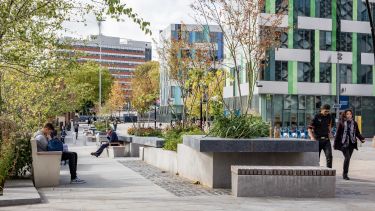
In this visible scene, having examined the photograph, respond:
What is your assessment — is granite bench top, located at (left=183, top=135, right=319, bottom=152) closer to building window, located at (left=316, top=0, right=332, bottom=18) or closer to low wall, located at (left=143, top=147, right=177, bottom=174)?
Result: low wall, located at (left=143, top=147, right=177, bottom=174)

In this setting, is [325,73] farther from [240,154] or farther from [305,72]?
[240,154]

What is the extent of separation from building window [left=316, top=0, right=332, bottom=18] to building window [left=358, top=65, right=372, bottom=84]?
5968mm

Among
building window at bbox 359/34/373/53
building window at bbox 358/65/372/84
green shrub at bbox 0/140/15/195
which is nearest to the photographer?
green shrub at bbox 0/140/15/195

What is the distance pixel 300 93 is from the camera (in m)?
52.5

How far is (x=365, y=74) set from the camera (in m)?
55.2

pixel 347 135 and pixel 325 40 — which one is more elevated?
pixel 325 40

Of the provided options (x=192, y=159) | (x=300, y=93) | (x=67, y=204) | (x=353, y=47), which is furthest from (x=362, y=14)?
(x=67, y=204)

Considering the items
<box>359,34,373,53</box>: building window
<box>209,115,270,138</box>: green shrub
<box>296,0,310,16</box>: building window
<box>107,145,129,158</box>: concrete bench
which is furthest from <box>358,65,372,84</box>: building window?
<box>209,115,270,138</box>: green shrub

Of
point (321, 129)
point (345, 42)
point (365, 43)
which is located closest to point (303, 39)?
point (345, 42)

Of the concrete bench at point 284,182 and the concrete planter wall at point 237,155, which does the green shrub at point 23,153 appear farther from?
the concrete bench at point 284,182

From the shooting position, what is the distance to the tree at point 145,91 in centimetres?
4234

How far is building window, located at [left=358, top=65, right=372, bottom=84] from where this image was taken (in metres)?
54.9

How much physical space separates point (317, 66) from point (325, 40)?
2611 mm

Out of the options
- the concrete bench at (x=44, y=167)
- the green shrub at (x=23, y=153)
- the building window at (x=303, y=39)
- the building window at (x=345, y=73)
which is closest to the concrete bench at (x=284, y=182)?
the concrete bench at (x=44, y=167)
